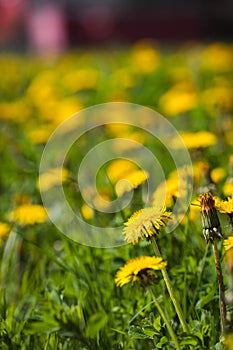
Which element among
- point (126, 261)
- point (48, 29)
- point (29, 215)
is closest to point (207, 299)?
point (126, 261)

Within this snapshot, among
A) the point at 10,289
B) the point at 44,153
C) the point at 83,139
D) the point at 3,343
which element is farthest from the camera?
the point at 83,139

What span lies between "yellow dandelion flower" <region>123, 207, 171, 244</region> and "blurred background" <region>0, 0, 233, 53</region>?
343 inches

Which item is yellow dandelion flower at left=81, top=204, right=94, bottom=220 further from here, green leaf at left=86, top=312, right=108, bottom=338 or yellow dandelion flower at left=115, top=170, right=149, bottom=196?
green leaf at left=86, top=312, right=108, bottom=338

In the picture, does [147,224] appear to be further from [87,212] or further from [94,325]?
[87,212]

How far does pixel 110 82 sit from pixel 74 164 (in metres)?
1.28

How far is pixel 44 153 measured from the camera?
2031 mm

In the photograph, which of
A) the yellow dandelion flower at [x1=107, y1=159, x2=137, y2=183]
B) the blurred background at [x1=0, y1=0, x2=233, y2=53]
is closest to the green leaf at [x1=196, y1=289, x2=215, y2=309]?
the yellow dandelion flower at [x1=107, y1=159, x2=137, y2=183]

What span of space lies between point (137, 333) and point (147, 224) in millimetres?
157

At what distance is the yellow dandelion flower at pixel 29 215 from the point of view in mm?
1385

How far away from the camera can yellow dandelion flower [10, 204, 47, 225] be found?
4.54 feet

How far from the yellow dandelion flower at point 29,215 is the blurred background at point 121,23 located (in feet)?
27.2

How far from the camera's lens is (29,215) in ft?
4.58

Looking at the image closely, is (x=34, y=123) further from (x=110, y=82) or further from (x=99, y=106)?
(x=110, y=82)

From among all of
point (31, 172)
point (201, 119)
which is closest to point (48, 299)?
point (31, 172)
